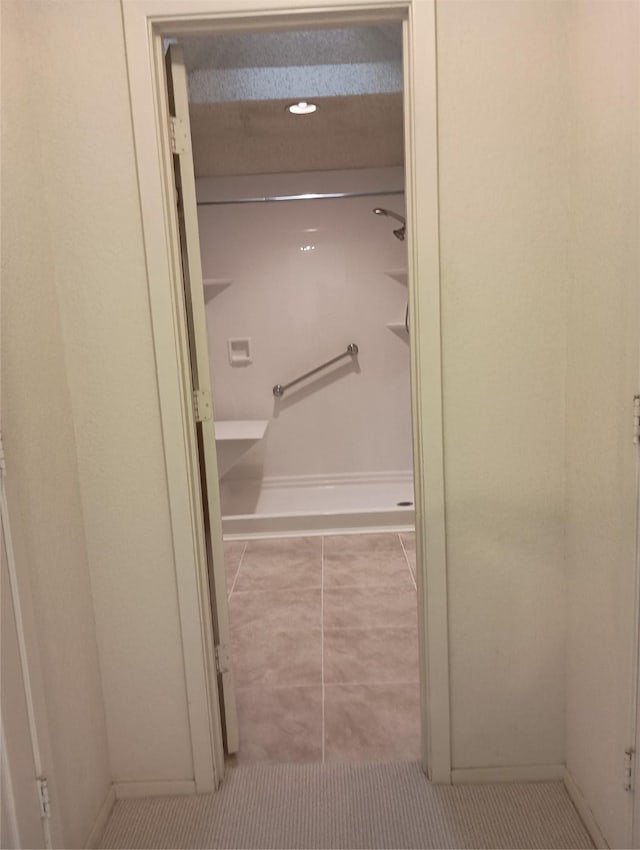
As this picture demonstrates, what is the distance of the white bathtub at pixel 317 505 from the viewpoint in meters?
3.87

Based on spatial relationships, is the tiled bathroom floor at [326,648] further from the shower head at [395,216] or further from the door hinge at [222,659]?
the shower head at [395,216]

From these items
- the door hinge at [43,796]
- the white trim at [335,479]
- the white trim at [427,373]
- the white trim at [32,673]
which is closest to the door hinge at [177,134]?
the white trim at [427,373]

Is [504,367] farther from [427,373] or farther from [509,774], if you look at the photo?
[509,774]

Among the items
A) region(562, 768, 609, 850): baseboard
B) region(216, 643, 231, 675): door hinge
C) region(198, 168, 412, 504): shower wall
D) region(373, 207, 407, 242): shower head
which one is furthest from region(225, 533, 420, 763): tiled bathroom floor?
region(373, 207, 407, 242): shower head

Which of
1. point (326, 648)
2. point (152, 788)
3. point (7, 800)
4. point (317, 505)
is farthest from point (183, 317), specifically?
point (317, 505)

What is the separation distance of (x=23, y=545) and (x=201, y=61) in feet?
6.59

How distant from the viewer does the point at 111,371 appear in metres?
1.64

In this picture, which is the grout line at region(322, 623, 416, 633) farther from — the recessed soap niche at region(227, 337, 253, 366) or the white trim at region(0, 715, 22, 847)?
the recessed soap niche at region(227, 337, 253, 366)

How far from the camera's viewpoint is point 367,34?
2.34 metres

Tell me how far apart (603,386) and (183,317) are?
106cm

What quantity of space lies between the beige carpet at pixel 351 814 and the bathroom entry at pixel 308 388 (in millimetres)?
130

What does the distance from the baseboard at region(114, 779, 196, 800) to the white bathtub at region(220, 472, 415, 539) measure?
2076mm

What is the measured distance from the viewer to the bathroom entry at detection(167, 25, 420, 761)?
217 centimetres

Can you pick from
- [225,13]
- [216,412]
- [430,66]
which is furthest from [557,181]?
[216,412]
